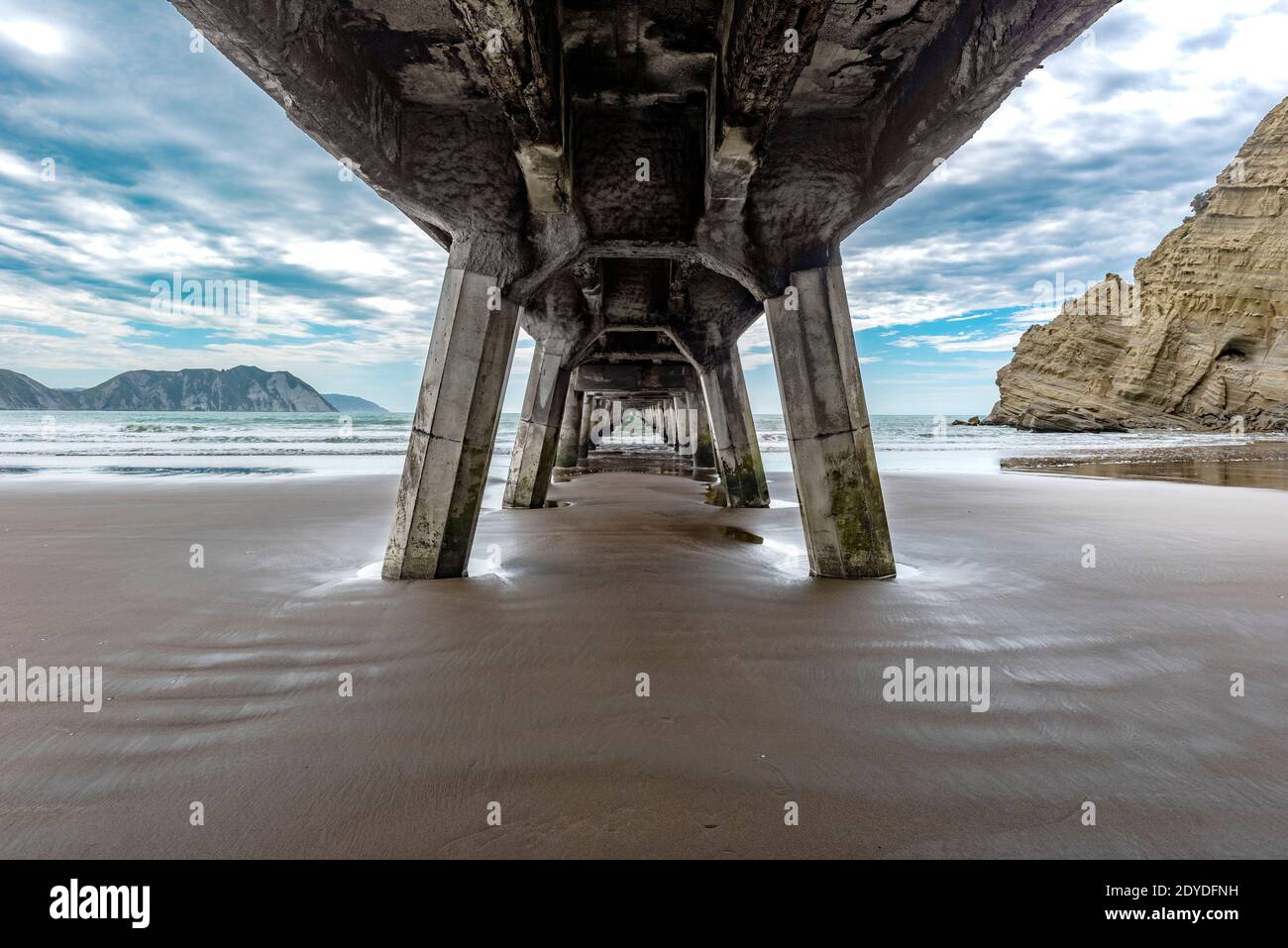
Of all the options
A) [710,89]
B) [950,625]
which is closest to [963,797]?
[950,625]

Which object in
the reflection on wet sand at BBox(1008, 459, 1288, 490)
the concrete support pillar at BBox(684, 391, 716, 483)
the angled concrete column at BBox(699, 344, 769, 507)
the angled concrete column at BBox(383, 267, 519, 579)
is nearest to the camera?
the angled concrete column at BBox(383, 267, 519, 579)

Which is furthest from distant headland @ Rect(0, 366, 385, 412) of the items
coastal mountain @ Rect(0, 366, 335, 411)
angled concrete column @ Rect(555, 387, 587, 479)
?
angled concrete column @ Rect(555, 387, 587, 479)

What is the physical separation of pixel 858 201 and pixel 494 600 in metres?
4.49

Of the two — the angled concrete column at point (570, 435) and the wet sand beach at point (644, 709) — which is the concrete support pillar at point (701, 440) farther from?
the wet sand beach at point (644, 709)

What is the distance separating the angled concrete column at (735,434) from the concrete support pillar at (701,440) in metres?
6.92

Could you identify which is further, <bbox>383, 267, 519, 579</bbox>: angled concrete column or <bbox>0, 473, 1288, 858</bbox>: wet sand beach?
<bbox>383, 267, 519, 579</bbox>: angled concrete column

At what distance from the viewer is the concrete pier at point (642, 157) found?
4.03 m

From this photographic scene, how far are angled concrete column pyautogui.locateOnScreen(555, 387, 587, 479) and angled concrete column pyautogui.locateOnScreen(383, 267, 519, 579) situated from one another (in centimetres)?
1363

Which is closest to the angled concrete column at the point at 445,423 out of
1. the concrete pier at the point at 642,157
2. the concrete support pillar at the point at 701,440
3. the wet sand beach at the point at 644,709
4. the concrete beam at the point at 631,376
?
the concrete pier at the point at 642,157

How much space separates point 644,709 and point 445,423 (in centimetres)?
334

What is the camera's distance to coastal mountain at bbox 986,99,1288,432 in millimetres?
41281

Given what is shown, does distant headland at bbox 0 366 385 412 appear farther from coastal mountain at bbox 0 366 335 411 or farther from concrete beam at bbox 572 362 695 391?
concrete beam at bbox 572 362 695 391

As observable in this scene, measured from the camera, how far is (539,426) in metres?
11.0
